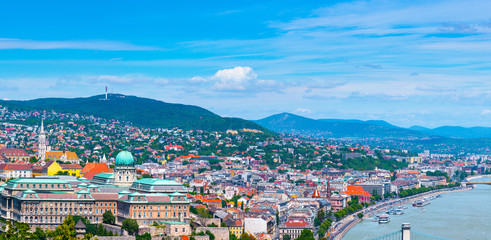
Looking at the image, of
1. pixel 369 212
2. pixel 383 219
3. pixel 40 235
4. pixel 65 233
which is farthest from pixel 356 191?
pixel 65 233

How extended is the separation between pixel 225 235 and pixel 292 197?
3416 cm

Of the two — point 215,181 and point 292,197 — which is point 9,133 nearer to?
point 215,181

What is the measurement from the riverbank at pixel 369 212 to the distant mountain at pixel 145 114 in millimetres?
67293

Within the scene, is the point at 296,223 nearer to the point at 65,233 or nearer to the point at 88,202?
the point at 88,202

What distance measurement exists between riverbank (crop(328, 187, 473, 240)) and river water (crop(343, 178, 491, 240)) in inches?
22.4

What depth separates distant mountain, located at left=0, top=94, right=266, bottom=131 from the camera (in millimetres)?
171000

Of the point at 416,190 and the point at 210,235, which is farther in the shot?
the point at 416,190

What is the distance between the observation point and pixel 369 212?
248 ft

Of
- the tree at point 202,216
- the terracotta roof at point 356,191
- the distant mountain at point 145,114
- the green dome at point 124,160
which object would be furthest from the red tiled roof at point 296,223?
the distant mountain at point 145,114

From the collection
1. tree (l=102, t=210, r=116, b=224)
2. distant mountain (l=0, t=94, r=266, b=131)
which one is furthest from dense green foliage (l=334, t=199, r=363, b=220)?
distant mountain (l=0, t=94, r=266, b=131)

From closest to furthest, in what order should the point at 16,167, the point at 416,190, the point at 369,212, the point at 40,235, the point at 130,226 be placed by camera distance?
the point at 40,235
the point at 130,226
the point at 16,167
the point at 369,212
the point at 416,190

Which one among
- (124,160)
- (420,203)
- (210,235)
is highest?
(124,160)

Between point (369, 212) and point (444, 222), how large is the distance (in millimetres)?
12819

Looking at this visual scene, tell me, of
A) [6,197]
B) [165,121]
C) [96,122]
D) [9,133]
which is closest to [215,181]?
[9,133]
